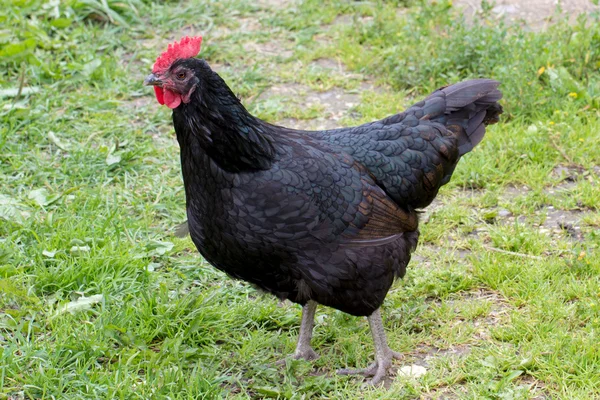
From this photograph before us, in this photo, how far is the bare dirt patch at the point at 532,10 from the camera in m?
8.17

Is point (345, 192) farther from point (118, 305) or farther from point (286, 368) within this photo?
point (118, 305)

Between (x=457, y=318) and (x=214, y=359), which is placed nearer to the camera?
(x=214, y=359)

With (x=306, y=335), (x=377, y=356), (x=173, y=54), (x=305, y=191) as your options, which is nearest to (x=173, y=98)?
(x=173, y=54)

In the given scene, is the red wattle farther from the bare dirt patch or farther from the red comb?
the bare dirt patch

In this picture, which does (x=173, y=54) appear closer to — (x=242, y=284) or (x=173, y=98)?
(x=173, y=98)

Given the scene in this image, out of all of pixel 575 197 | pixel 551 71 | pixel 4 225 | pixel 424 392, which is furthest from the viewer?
pixel 551 71

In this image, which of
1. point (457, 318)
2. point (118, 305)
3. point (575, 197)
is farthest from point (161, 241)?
point (575, 197)

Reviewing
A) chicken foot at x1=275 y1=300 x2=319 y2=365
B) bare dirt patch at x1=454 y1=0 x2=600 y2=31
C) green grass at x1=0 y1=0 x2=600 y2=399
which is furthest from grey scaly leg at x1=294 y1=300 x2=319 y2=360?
bare dirt patch at x1=454 y1=0 x2=600 y2=31

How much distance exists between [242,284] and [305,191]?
1351 mm

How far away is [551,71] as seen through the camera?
23.1ft

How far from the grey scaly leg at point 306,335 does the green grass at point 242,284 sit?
11cm

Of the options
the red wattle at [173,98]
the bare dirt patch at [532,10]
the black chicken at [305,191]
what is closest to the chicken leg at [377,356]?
the black chicken at [305,191]

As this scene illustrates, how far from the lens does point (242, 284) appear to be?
5293 mm

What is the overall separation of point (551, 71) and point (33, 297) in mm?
4949
